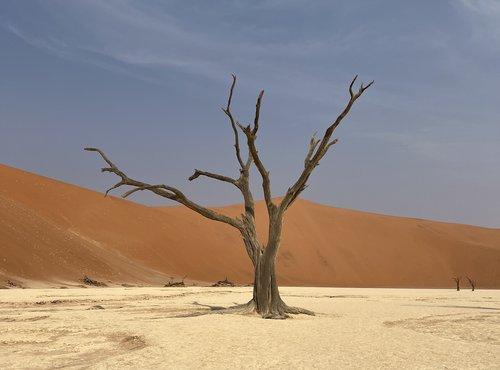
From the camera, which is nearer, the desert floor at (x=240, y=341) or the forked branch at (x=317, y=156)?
the desert floor at (x=240, y=341)

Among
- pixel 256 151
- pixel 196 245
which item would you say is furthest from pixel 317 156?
pixel 196 245

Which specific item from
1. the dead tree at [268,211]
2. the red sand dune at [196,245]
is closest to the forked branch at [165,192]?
the dead tree at [268,211]

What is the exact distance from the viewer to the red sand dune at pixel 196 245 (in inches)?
1378

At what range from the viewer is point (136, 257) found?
142 ft

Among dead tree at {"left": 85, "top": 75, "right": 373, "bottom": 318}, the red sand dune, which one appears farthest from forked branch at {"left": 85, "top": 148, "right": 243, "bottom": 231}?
the red sand dune

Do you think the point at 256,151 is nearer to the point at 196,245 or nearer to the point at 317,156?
the point at 317,156

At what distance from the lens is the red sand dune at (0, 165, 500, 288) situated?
35000 mm

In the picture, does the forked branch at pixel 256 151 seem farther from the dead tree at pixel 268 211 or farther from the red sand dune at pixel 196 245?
the red sand dune at pixel 196 245

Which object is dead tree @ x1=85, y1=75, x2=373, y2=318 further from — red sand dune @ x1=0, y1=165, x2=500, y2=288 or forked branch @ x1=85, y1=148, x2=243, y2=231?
red sand dune @ x1=0, y1=165, x2=500, y2=288

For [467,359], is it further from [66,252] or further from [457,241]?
[457,241]

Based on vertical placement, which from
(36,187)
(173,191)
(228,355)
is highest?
(36,187)

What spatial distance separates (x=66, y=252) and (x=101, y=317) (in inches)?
919

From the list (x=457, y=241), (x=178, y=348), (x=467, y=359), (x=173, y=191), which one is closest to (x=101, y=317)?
(x=173, y=191)

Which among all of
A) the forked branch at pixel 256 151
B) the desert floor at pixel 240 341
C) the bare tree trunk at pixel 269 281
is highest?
the forked branch at pixel 256 151
